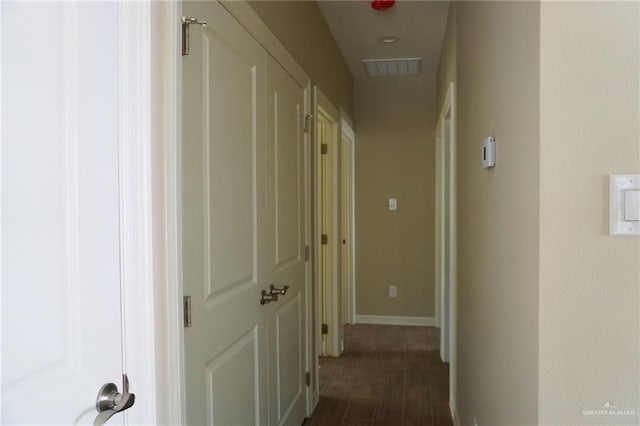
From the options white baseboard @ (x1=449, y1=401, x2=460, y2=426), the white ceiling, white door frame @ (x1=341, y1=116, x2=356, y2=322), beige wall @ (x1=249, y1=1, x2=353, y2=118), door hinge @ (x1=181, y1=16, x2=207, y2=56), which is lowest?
white baseboard @ (x1=449, y1=401, x2=460, y2=426)

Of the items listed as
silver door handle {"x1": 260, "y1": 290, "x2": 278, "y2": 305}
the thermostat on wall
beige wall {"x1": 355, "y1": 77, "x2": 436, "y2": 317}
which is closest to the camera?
the thermostat on wall

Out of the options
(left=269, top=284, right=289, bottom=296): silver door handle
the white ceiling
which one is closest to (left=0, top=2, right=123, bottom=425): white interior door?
(left=269, top=284, right=289, bottom=296): silver door handle

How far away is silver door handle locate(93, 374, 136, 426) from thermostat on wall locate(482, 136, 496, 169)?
4.17 ft

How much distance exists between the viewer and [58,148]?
2.81 ft

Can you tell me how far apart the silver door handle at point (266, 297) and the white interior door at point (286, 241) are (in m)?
0.04

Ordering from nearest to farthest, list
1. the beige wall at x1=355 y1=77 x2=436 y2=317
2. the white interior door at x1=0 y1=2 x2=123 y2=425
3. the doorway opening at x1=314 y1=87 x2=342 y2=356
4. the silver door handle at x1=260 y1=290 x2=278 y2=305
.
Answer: the white interior door at x1=0 y1=2 x2=123 y2=425
the silver door handle at x1=260 y1=290 x2=278 y2=305
the doorway opening at x1=314 y1=87 x2=342 y2=356
the beige wall at x1=355 y1=77 x2=436 y2=317

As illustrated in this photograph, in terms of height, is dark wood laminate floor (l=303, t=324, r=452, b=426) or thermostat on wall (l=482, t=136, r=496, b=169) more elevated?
thermostat on wall (l=482, t=136, r=496, b=169)

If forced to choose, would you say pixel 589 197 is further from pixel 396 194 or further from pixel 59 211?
pixel 396 194

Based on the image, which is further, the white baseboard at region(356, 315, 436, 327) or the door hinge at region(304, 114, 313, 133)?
the white baseboard at region(356, 315, 436, 327)

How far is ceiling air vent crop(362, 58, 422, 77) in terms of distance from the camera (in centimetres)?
402

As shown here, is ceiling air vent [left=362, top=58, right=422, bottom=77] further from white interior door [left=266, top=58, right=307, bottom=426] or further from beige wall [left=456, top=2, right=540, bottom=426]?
white interior door [left=266, top=58, right=307, bottom=426]

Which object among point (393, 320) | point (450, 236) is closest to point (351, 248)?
point (393, 320)

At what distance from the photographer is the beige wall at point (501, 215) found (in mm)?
1071

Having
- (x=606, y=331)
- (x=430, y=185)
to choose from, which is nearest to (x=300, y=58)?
(x=606, y=331)
